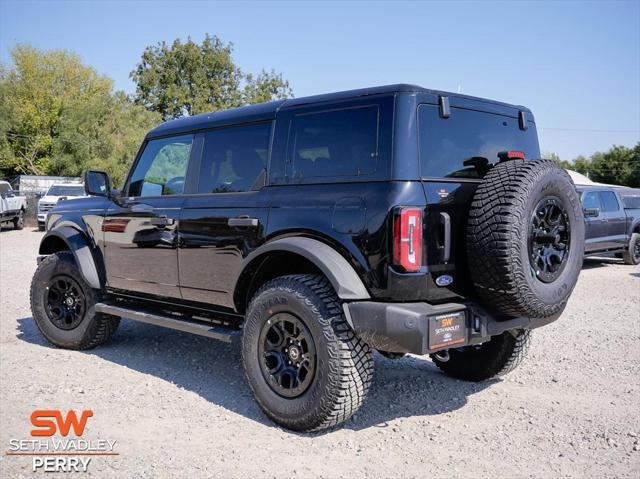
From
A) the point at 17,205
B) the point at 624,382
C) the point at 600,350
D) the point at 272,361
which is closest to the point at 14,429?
the point at 272,361

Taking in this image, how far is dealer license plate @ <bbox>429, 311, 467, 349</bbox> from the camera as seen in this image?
3.48m

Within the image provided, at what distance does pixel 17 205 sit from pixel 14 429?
21.6 metres

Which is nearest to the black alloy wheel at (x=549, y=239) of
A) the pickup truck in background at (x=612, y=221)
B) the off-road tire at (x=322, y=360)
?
the off-road tire at (x=322, y=360)

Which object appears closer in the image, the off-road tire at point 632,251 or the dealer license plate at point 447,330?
the dealer license plate at point 447,330

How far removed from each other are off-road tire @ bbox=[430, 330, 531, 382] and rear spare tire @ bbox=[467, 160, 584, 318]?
2.95 feet

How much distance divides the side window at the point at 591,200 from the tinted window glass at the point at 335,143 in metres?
9.66

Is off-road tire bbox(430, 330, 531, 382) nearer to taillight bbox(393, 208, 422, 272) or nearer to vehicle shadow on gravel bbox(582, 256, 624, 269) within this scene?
taillight bbox(393, 208, 422, 272)

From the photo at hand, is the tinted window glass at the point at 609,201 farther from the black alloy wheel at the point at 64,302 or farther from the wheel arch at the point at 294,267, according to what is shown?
the black alloy wheel at the point at 64,302

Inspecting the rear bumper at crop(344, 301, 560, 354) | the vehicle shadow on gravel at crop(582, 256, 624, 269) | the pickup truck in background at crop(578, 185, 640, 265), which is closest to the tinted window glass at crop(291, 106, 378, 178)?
the rear bumper at crop(344, 301, 560, 354)

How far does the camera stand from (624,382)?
198 inches

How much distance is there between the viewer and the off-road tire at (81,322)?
572 centimetres

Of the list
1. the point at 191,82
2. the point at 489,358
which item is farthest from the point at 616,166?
the point at 489,358

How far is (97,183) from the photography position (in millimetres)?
5512

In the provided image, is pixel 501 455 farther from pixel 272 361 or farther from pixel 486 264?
pixel 272 361
